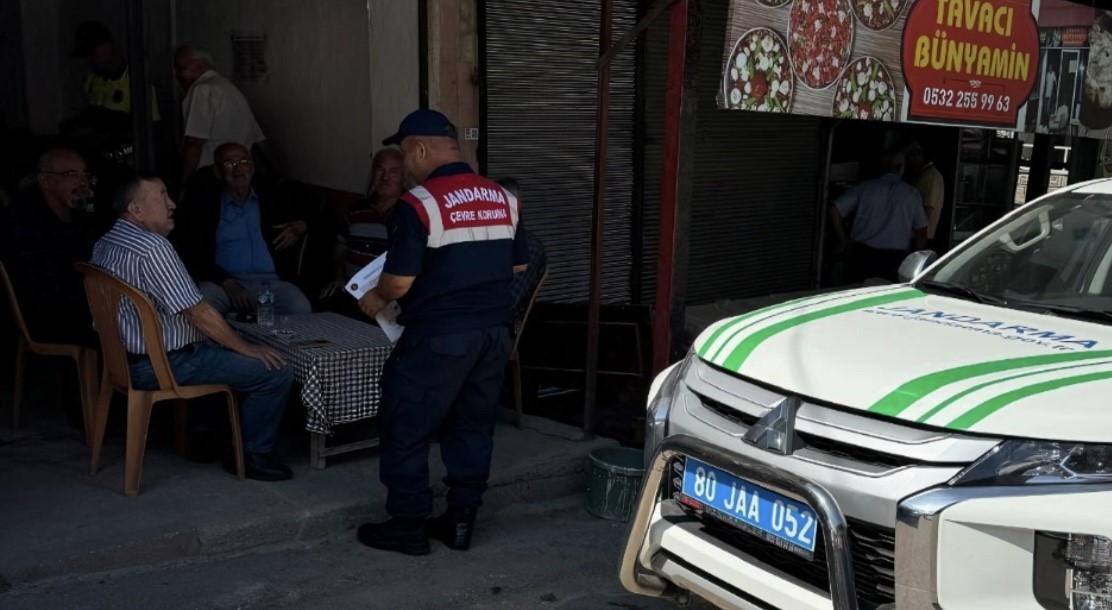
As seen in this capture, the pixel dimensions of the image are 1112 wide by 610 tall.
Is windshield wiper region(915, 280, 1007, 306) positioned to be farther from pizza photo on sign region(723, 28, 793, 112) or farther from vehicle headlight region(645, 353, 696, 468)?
pizza photo on sign region(723, 28, 793, 112)

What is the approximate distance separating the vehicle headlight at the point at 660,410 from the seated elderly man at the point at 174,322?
1947 mm

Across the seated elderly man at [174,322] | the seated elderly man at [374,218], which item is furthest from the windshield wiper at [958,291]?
the seated elderly man at [374,218]

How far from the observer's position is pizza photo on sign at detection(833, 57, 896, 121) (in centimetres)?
603

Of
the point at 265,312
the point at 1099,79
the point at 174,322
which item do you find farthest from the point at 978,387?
the point at 1099,79

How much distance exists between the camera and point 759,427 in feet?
10.9

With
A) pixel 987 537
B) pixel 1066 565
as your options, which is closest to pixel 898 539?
pixel 987 537

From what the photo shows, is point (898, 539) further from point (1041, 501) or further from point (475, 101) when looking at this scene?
point (475, 101)

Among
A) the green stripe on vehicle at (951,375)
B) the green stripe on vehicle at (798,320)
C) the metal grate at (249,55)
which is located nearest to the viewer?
the green stripe on vehicle at (951,375)

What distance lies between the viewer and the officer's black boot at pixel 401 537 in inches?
184

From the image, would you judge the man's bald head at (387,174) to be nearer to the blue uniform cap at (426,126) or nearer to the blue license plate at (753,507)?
the blue uniform cap at (426,126)

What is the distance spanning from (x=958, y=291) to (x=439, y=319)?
1.98m

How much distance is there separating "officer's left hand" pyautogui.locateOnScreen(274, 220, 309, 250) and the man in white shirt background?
3.30ft

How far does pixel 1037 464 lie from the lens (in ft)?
9.44

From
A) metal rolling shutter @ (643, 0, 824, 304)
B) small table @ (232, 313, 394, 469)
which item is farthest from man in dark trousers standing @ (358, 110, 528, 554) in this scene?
metal rolling shutter @ (643, 0, 824, 304)
